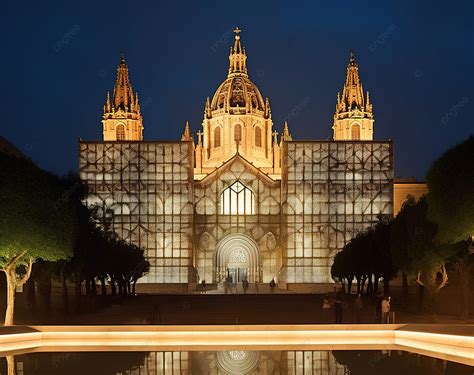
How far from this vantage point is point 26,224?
116 feet

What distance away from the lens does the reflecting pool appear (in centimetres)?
2088

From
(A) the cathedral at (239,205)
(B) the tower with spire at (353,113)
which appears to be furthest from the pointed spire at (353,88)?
(A) the cathedral at (239,205)

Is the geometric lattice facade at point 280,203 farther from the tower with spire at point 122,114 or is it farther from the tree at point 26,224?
the tree at point 26,224

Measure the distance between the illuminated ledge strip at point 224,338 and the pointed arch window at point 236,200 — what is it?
196 feet

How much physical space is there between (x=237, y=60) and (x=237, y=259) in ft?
104

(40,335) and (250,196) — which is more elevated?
(250,196)

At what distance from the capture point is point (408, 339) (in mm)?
28688

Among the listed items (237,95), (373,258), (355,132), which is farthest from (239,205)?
(373,258)

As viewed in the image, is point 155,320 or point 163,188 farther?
point 163,188

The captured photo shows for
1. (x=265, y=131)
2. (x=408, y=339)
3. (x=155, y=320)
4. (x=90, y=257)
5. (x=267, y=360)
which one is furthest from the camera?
(x=265, y=131)

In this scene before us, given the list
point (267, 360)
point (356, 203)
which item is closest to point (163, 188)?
point (356, 203)

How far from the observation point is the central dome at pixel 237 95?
353 feet

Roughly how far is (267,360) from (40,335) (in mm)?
9676

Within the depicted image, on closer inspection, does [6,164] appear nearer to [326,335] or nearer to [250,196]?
[326,335]
